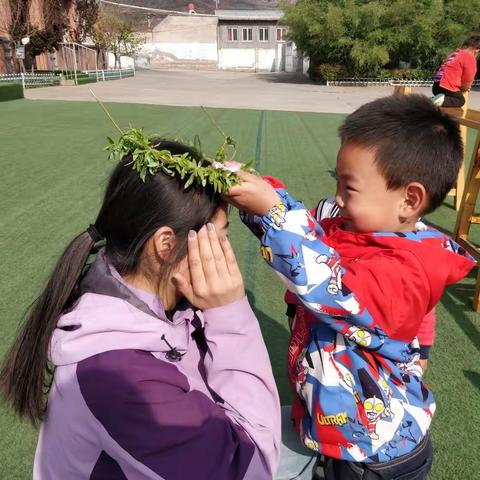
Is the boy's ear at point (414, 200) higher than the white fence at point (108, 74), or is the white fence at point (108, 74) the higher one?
the boy's ear at point (414, 200)

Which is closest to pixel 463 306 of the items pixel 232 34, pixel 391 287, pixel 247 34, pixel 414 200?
pixel 414 200

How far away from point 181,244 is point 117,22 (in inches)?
1858

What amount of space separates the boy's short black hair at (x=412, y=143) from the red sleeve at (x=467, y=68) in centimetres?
561

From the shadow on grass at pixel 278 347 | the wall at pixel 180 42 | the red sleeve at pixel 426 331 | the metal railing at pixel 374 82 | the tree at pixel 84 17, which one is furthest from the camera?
the wall at pixel 180 42

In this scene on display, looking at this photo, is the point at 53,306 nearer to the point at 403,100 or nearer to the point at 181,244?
the point at 181,244

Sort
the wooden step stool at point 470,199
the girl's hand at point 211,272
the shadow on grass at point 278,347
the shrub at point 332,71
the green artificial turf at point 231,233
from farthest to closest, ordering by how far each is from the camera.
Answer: the shrub at point 332,71, the wooden step stool at point 470,199, the shadow on grass at point 278,347, the green artificial turf at point 231,233, the girl's hand at point 211,272

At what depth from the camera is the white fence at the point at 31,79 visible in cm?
2120

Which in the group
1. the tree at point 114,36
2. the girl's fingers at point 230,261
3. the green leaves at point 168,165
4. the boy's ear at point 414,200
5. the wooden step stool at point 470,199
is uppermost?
the tree at point 114,36

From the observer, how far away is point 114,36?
43.9 m

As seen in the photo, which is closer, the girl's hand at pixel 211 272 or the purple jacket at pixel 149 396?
the purple jacket at pixel 149 396

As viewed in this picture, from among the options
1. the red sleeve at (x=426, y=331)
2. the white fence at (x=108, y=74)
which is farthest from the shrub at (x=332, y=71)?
the red sleeve at (x=426, y=331)

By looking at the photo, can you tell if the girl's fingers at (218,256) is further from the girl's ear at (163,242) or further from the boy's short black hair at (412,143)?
the boy's short black hair at (412,143)

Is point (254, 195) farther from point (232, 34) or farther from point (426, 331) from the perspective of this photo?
point (232, 34)

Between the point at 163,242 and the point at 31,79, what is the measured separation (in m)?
24.8
